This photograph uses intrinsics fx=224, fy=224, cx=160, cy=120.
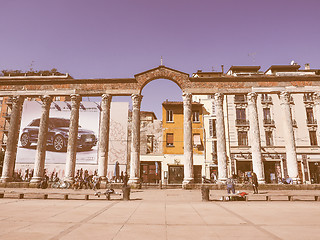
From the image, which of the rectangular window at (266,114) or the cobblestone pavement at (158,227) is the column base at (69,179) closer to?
the cobblestone pavement at (158,227)

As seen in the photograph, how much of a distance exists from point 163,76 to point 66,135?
57.7 ft

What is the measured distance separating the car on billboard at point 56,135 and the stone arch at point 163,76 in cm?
1301

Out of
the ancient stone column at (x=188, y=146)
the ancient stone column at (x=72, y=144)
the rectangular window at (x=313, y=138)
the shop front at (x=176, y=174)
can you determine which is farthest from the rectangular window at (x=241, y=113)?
the ancient stone column at (x=72, y=144)

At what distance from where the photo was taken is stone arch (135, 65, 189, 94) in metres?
21.4

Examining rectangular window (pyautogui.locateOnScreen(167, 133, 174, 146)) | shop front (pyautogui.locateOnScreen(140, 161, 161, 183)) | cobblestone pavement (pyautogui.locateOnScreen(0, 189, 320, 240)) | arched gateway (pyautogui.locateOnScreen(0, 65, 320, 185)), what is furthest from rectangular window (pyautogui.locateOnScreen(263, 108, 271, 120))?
cobblestone pavement (pyautogui.locateOnScreen(0, 189, 320, 240))

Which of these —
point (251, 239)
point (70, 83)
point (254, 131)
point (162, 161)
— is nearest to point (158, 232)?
point (251, 239)

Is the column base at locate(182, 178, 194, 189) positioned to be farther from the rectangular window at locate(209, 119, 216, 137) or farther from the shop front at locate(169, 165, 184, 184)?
the rectangular window at locate(209, 119, 216, 137)

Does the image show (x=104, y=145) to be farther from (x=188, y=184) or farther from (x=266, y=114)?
(x=266, y=114)

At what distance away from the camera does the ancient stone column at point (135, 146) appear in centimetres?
1945

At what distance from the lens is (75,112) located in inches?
839

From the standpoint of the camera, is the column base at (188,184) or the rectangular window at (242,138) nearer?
the column base at (188,184)

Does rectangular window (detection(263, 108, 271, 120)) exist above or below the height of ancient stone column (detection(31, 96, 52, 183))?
above

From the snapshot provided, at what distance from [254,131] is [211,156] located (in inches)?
462

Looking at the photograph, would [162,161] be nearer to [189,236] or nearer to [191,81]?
[191,81]
